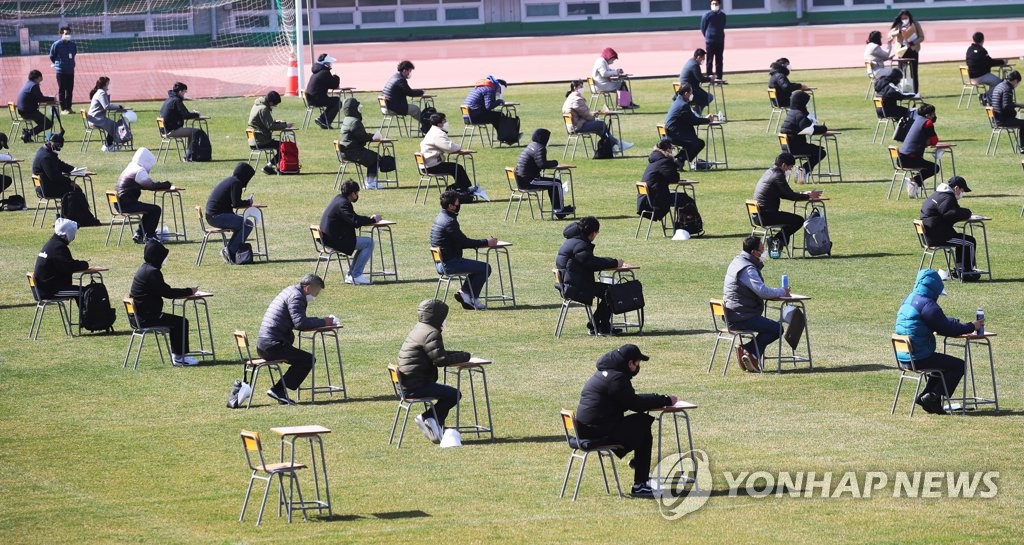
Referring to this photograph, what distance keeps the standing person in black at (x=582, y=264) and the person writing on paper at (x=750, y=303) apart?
85.4 inches

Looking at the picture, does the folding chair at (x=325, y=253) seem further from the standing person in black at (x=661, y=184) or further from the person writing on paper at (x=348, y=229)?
the standing person in black at (x=661, y=184)

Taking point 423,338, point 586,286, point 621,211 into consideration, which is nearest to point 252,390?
point 423,338

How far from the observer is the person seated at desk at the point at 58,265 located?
70.9ft

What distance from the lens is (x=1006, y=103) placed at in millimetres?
32969

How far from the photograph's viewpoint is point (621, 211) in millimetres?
29891

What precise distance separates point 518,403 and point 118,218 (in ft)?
50.2

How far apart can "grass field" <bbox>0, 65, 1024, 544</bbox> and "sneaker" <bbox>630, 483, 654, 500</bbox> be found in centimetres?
22

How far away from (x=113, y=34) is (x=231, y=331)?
34.2m

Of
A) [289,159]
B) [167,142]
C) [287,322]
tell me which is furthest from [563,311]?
[167,142]

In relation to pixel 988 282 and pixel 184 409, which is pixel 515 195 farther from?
pixel 184 409

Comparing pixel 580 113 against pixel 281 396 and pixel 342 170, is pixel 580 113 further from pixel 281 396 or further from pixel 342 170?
pixel 281 396

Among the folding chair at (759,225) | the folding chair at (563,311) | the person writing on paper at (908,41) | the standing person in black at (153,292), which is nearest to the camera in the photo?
the standing person in black at (153,292)

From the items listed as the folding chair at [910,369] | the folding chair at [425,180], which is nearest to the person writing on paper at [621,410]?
the folding chair at [910,369]

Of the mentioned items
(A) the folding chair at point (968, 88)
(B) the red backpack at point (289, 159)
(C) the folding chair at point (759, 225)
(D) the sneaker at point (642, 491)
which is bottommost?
(D) the sneaker at point (642, 491)
